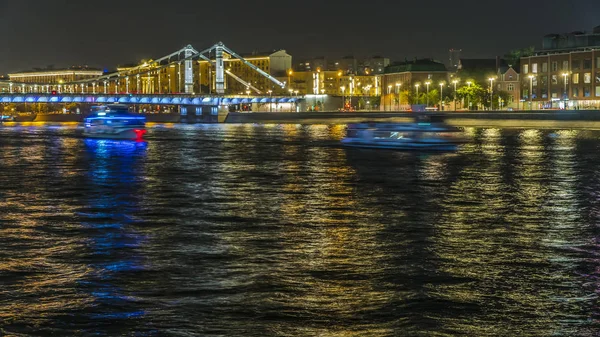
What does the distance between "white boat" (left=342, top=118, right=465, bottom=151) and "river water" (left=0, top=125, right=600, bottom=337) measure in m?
22.2

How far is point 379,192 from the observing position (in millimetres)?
24625

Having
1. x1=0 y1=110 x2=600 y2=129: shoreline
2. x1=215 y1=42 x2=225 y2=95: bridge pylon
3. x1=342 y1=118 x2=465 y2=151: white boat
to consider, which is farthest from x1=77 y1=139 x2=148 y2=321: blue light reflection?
Answer: x1=215 y1=42 x2=225 y2=95: bridge pylon

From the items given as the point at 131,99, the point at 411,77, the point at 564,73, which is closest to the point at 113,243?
the point at 564,73

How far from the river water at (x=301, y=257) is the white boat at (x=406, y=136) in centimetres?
2217

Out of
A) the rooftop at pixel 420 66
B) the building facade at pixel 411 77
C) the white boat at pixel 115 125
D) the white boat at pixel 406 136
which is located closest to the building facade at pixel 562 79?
the building facade at pixel 411 77

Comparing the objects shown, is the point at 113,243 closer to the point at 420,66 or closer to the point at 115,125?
the point at 115,125

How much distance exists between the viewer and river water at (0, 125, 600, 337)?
10000mm

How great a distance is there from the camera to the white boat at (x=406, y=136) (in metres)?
51.2

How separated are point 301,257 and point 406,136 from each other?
39.7 metres

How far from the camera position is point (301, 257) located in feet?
45.1

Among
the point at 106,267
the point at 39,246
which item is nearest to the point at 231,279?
the point at 106,267

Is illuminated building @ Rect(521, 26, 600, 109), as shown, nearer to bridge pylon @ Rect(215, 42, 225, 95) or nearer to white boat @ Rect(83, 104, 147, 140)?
bridge pylon @ Rect(215, 42, 225, 95)

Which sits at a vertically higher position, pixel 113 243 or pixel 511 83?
pixel 511 83

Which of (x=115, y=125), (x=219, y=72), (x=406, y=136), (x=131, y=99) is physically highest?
(x=219, y=72)
